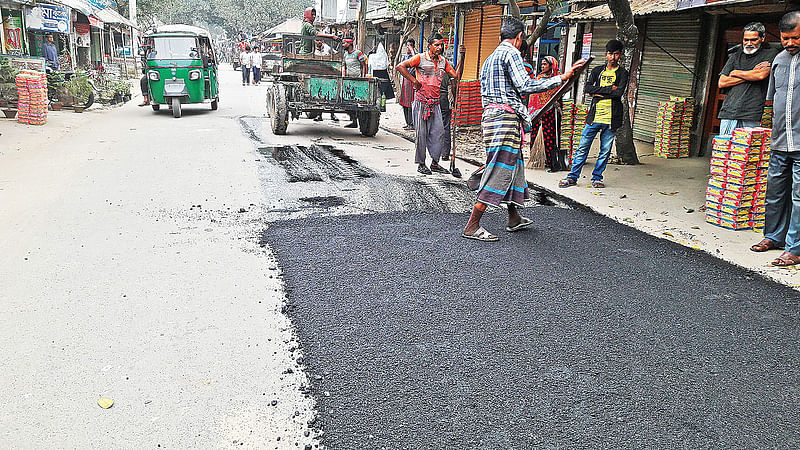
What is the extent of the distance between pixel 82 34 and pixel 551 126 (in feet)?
86.5

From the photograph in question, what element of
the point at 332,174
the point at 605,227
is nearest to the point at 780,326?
the point at 605,227

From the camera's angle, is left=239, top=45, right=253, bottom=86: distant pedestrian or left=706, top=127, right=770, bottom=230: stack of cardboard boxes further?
left=239, top=45, right=253, bottom=86: distant pedestrian

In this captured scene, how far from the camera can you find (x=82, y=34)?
28.3 m

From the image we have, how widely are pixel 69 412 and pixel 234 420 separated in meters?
0.71

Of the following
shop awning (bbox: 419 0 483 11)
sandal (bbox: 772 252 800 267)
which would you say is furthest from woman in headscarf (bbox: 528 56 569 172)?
shop awning (bbox: 419 0 483 11)

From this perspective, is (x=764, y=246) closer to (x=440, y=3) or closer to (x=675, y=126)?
(x=675, y=126)

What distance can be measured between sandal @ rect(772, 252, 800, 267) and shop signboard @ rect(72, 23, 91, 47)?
95.4ft

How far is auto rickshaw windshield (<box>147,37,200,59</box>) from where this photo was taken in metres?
15.4

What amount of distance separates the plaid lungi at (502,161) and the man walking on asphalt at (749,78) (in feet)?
8.02

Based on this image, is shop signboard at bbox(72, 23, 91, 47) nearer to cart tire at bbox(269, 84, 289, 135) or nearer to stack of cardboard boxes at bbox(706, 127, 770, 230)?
cart tire at bbox(269, 84, 289, 135)

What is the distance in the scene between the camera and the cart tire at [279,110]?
11.7 meters

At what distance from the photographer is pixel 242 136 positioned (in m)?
11.8

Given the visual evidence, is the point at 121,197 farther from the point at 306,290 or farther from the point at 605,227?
the point at 605,227

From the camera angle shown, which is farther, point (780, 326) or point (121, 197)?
point (121, 197)
